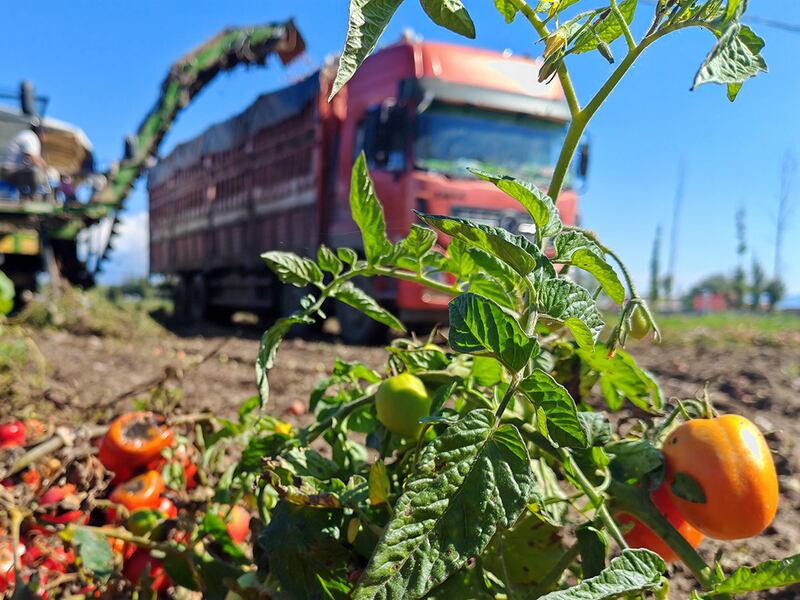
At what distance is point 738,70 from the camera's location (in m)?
0.59

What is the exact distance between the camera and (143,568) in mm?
1237

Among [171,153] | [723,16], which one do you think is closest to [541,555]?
[723,16]

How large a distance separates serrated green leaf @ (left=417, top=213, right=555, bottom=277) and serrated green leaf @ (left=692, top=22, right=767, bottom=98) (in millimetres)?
201

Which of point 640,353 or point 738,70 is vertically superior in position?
point 738,70

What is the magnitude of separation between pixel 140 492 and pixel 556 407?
42.8 inches

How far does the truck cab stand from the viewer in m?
6.78

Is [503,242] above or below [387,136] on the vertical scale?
below

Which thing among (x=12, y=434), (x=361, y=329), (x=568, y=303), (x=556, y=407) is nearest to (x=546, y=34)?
(x=568, y=303)

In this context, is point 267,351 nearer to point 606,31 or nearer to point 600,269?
point 600,269

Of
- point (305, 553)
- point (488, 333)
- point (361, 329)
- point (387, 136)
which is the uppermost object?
point (387, 136)

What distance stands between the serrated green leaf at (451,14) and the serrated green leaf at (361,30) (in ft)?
0.20

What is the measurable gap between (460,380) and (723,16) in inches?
20.2

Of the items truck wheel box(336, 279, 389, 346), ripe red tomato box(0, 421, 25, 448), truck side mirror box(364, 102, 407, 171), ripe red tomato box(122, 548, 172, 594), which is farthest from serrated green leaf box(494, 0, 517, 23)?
truck wheel box(336, 279, 389, 346)

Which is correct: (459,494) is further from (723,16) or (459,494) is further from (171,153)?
(171,153)
